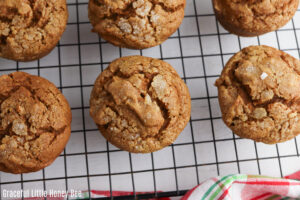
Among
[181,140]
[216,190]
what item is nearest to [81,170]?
[181,140]

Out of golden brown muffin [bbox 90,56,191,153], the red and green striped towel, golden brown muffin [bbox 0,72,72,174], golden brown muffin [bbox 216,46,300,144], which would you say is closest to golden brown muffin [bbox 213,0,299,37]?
golden brown muffin [bbox 216,46,300,144]

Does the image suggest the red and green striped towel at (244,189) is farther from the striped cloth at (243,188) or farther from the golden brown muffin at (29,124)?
the golden brown muffin at (29,124)

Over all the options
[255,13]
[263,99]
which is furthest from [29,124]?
[255,13]

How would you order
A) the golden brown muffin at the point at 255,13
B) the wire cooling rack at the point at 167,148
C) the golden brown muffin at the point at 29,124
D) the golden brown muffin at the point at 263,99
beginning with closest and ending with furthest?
the golden brown muffin at the point at 29,124, the golden brown muffin at the point at 263,99, the golden brown muffin at the point at 255,13, the wire cooling rack at the point at 167,148

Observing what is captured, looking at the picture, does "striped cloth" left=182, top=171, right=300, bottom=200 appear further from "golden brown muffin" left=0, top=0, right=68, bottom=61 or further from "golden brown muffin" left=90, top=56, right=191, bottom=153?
"golden brown muffin" left=0, top=0, right=68, bottom=61

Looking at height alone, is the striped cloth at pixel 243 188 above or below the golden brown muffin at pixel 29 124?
below

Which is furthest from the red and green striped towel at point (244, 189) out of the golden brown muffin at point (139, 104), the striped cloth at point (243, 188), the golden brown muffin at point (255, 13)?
the golden brown muffin at point (255, 13)
